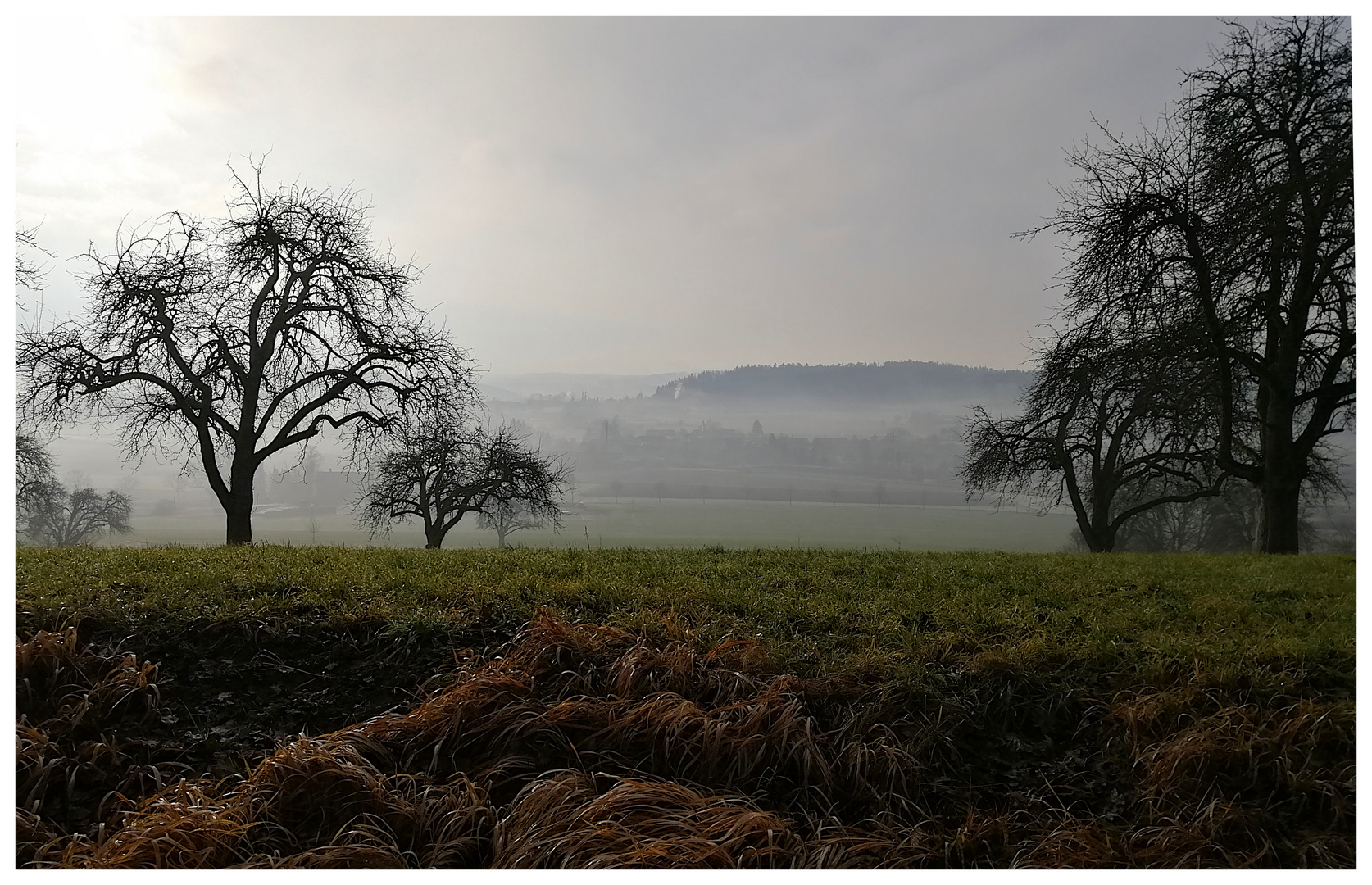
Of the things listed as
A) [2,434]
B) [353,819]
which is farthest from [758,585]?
[2,434]

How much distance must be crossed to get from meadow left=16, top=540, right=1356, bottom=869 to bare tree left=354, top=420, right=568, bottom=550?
8.05 meters

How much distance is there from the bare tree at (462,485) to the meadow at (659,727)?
→ 805 centimetres

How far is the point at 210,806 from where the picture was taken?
2.92 m

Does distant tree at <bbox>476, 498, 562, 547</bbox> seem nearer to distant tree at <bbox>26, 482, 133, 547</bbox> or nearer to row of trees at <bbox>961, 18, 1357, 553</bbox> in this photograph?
distant tree at <bbox>26, 482, 133, 547</bbox>

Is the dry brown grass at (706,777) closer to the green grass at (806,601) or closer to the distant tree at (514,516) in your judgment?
the green grass at (806,601)

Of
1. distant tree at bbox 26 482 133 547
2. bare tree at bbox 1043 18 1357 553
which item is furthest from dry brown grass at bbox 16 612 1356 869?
distant tree at bbox 26 482 133 547

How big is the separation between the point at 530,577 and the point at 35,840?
2.88 metres

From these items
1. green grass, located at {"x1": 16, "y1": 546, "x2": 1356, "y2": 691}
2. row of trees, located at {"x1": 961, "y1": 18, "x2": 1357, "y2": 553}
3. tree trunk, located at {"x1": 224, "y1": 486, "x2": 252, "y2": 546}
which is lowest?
green grass, located at {"x1": 16, "y1": 546, "x2": 1356, "y2": 691}

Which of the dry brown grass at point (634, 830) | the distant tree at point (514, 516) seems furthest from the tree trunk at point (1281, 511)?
the distant tree at point (514, 516)

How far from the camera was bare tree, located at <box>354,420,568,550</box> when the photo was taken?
13273 mm

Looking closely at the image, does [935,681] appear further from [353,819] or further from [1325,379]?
[1325,379]

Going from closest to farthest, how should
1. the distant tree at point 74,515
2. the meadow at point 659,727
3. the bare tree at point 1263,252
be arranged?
the meadow at point 659,727, the bare tree at point 1263,252, the distant tree at point 74,515

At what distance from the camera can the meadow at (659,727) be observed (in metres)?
2.87

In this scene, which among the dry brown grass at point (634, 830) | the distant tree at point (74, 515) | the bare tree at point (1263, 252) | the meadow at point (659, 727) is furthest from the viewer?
the distant tree at point (74, 515)
